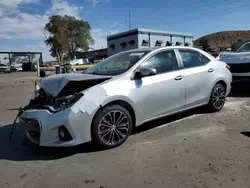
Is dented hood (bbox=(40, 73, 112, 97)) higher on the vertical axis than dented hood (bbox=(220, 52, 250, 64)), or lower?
lower

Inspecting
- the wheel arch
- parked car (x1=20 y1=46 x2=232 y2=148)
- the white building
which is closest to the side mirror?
parked car (x1=20 y1=46 x2=232 y2=148)

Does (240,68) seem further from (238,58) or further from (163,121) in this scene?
(163,121)

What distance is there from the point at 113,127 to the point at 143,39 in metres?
39.6

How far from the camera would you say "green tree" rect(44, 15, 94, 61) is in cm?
5547

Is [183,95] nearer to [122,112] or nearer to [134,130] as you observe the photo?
[134,130]

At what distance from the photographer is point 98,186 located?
8.58ft

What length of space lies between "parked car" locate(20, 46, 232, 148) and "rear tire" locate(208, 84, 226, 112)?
0.17 metres

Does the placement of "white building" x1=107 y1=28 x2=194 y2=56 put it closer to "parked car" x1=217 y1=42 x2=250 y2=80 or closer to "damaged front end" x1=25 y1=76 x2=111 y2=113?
"parked car" x1=217 y1=42 x2=250 y2=80

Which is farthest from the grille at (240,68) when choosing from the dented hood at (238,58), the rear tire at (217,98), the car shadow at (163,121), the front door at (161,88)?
the front door at (161,88)

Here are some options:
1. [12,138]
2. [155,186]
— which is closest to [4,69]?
[12,138]

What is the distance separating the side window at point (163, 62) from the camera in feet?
13.7

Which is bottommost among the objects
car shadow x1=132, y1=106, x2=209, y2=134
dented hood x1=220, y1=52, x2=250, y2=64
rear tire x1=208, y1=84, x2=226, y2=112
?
car shadow x1=132, y1=106, x2=209, y2=134

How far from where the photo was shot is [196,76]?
468cm

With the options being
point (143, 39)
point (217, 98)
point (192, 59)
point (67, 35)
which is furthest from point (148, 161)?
point (67, 35)
